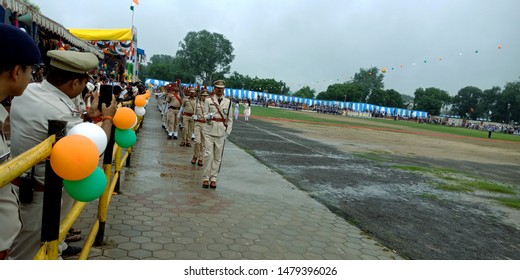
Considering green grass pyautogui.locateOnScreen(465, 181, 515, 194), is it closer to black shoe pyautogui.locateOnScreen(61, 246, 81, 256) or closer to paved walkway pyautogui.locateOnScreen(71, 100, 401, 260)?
paved walkway pyautogui.locateOnScreen(71, 100, 401, 260)

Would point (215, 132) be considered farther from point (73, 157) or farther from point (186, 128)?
point (73, 157)

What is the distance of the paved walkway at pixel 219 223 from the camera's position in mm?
3920

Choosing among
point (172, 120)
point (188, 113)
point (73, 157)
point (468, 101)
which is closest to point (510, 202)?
point (188, 113)

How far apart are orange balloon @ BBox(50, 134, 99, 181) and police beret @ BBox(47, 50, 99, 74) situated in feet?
2.99

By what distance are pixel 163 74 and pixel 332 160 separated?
8353 cm

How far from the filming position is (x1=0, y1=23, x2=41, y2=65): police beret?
1604 millimetres

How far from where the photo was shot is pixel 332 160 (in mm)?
11312

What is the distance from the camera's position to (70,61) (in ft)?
8.17

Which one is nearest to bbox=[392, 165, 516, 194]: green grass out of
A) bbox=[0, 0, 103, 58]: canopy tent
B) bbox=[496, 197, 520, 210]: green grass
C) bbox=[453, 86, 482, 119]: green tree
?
bbox=[496, 197, 520, 210]: green grass

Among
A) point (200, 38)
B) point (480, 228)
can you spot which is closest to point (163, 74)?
point (200, 38)

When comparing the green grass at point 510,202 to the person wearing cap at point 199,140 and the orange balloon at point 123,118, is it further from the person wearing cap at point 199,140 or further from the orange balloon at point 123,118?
the orange balloon at point 123,118

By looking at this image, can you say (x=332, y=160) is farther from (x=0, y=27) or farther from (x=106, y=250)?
(x=0, y=27)

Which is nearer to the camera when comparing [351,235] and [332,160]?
[351,235]

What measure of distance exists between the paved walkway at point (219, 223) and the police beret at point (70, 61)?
1.90 metres
